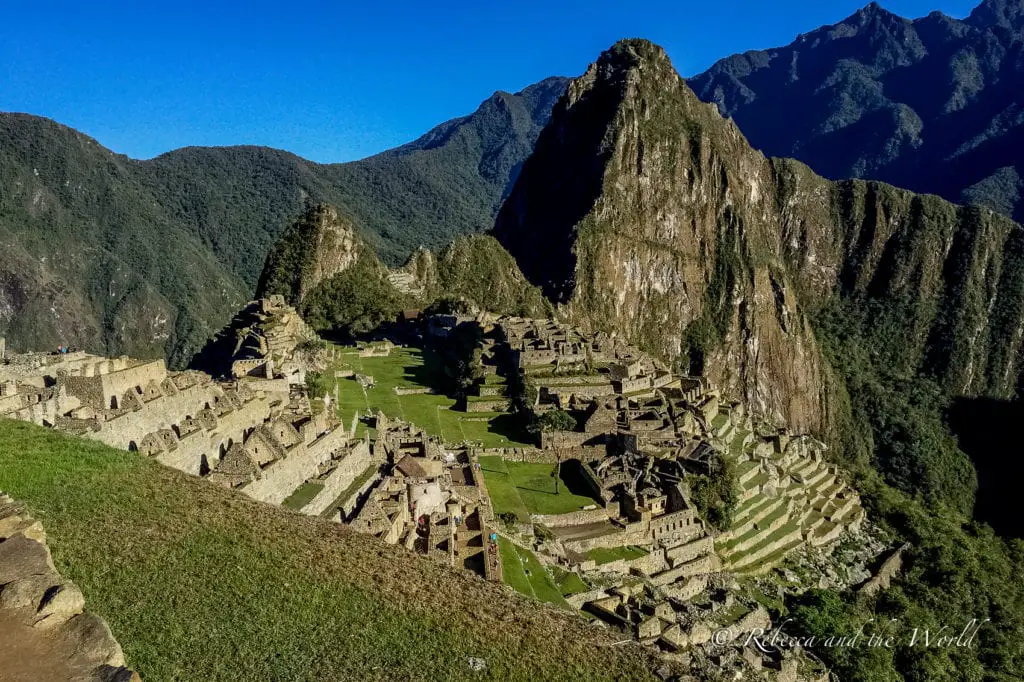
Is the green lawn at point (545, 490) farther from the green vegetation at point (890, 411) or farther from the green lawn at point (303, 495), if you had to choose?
the green vegetation at point (890, 411)

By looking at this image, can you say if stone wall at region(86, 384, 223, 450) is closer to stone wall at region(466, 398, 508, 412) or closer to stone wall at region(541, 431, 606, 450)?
stone wall at region(541, 431, 606, 450)

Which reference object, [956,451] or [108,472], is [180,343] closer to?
[108,472]

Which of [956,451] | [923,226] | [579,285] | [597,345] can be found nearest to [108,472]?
[597,345]

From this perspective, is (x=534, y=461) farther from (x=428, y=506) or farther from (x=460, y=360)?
(x=460, y=360)

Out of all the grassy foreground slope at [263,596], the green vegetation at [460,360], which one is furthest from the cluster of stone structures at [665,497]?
the grassy foreground slope at [263,596]

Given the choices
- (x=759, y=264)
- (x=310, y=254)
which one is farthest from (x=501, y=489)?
(x=759, y=264)

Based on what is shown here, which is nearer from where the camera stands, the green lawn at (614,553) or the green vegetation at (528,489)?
the green lawn at (614,553)
